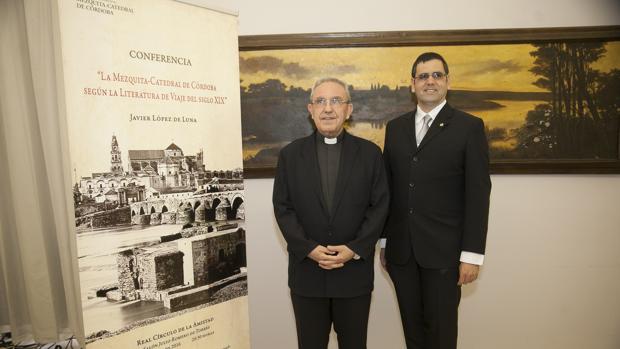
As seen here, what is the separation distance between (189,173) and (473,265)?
1519 millimetres

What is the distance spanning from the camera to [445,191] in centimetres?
183

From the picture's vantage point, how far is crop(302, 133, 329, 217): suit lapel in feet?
6.07

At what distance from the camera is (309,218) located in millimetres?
1871

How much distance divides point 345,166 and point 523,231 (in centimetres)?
165

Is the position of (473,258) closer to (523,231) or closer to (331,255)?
(331,255)

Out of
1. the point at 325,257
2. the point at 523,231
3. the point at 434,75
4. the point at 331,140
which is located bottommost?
the point at 523,231

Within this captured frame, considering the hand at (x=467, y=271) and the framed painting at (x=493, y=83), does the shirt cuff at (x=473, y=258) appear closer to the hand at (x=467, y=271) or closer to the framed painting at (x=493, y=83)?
the hand at (x=467, y=271)

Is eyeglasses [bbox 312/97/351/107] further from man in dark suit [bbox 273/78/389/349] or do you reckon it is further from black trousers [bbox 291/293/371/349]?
black trousers [bbox 291/293/371/349]

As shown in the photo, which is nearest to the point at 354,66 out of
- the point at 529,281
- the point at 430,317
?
the point at 430,317

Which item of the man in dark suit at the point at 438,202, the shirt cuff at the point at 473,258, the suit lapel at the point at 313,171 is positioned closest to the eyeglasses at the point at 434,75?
the man in dark suit at the point at 438,202

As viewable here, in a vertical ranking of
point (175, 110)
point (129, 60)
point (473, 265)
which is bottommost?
point (473, 265)

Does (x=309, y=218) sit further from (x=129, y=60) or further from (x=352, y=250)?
(x=129, y=60)

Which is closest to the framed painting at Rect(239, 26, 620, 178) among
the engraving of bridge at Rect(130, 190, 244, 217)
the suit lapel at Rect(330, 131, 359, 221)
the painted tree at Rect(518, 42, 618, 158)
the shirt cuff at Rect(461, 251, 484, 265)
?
the painted tree at Rect(518, 42, 618, 158)

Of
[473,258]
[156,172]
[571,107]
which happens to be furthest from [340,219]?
[571,107]
